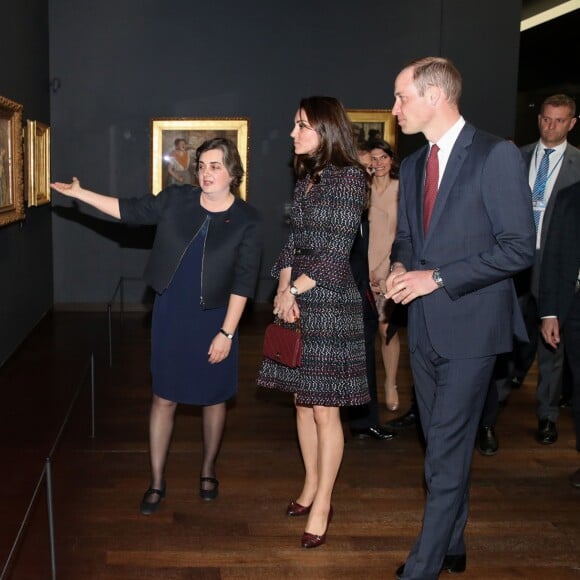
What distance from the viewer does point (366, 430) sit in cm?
648

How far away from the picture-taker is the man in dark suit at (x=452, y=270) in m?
3.49

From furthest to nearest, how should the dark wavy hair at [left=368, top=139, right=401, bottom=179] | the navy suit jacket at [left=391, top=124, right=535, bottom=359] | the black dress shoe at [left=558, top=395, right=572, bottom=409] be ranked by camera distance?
the black dress shoe at [left=558, top=395, right=572, bottom=409] < the dark wavy hair at [left=368, top=139, right=401, bottom=179] < the navy suit jacket at [left=391, top=124, right=535, bottom=359]

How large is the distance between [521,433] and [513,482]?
1.19 m

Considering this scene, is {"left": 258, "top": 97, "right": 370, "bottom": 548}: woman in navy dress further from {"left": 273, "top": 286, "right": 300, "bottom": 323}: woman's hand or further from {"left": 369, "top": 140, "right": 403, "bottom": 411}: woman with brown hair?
{"left": 369, "top": 140, "right": 403, "bottom": 411}: woman with brown hair

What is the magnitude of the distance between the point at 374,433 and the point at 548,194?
7.73 feet

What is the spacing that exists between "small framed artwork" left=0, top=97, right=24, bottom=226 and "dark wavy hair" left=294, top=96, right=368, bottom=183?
5.03 meters

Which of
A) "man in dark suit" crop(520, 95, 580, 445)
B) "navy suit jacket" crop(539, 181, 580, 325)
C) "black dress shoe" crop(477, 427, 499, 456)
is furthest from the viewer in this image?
"man in dark suit" crop(520, 95, 580, 445)

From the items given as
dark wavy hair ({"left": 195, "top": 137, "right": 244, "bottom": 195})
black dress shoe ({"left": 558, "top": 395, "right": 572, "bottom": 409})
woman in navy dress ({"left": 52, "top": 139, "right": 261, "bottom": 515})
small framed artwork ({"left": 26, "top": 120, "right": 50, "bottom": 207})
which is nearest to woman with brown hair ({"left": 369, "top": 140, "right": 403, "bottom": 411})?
woman in navy dress ({"left": 52, "top": 139, "right": 261, "bottom": 515})

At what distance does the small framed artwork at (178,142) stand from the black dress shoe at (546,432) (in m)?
6.53

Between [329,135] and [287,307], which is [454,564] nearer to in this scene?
[287,307]

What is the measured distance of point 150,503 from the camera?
496 centimetres

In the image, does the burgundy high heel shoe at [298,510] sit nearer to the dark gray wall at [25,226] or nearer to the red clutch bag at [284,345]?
the red clutch bag at [284,345]

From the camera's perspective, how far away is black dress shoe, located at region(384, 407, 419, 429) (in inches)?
266

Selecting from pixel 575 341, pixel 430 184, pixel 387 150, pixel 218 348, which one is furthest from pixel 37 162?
pixel 430 184
